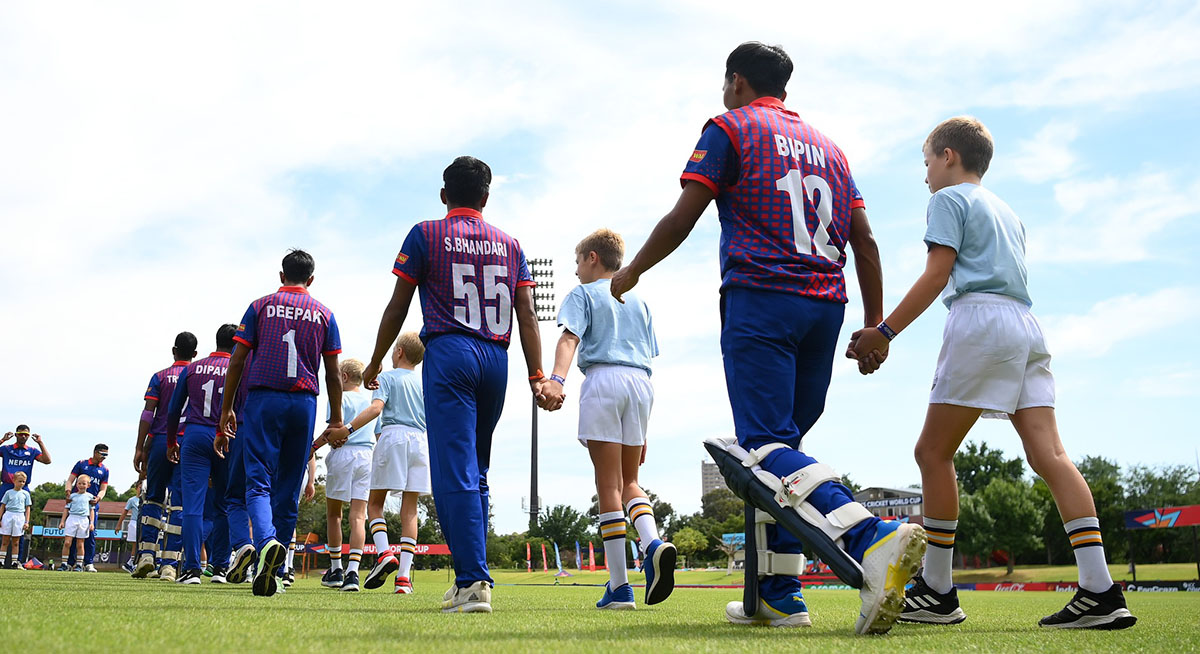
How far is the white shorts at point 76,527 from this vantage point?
827 inches

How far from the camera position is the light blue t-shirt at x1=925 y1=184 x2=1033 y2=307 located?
439 centimetres

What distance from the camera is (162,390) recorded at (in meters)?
10.5

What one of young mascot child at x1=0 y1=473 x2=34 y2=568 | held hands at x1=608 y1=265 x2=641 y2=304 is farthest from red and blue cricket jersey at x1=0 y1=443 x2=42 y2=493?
held hands at x1=608 y1=265 x2=641 y2=304

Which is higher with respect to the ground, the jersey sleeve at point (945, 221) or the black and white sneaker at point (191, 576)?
the jersey sleeve at point (945, 221)

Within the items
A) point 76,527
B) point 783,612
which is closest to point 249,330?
point 783,612

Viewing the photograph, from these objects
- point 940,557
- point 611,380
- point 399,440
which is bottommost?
point 940,557

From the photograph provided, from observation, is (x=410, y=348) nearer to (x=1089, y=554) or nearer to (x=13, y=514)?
(x=1089, y=554)

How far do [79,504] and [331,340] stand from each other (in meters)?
18.1

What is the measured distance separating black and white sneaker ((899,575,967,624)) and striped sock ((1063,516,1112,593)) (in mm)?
593

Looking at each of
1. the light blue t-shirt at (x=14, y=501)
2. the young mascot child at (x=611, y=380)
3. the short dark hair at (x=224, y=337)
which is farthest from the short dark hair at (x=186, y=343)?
the light blue t-shirt at (x=14, y=501)

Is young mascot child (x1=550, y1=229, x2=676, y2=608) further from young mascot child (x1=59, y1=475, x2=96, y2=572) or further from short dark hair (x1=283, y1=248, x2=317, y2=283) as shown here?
young mascot child (x1=59, y1=475, x2=96, y2=572)

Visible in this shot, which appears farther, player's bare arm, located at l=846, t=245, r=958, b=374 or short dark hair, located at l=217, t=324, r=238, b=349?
short dark hair, located at l=217, t=324, r=238, b=349

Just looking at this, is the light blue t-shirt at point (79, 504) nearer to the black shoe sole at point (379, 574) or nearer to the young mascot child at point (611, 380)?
the black shoe sole at point (379, 574)

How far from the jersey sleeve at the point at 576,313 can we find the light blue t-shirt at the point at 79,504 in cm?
2016
